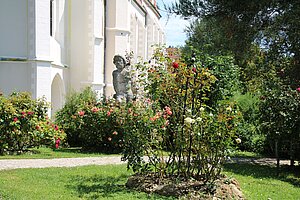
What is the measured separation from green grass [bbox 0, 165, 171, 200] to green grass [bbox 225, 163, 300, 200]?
2.43 m

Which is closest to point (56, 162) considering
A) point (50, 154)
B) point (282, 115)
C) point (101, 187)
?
point (50, 154)

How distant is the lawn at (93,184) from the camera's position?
7.75 metres

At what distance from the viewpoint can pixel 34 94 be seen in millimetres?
18453

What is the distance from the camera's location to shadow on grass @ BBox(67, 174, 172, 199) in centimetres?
779

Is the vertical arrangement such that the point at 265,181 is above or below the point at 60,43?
below

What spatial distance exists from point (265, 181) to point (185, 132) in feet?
11.1

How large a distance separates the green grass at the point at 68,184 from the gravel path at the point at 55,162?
0.78m

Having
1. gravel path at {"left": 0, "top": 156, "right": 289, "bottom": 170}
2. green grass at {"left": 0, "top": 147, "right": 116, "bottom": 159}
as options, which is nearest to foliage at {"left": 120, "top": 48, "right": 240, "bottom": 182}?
gravel path at {"left": 0, "top": 156, "right": 289, "bottom": 170}

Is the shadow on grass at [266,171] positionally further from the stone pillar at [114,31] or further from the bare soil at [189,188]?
the stone pillar at [114,31]

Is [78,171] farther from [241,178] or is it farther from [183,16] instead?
[183,16]

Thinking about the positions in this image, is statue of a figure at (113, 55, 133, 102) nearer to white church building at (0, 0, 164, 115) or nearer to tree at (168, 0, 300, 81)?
white church building at (0, 0, 164, 115)

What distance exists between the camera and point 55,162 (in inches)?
467

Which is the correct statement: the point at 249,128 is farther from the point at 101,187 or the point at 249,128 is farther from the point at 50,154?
the point at 101,187

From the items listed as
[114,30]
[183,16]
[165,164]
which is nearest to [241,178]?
[165,164]
